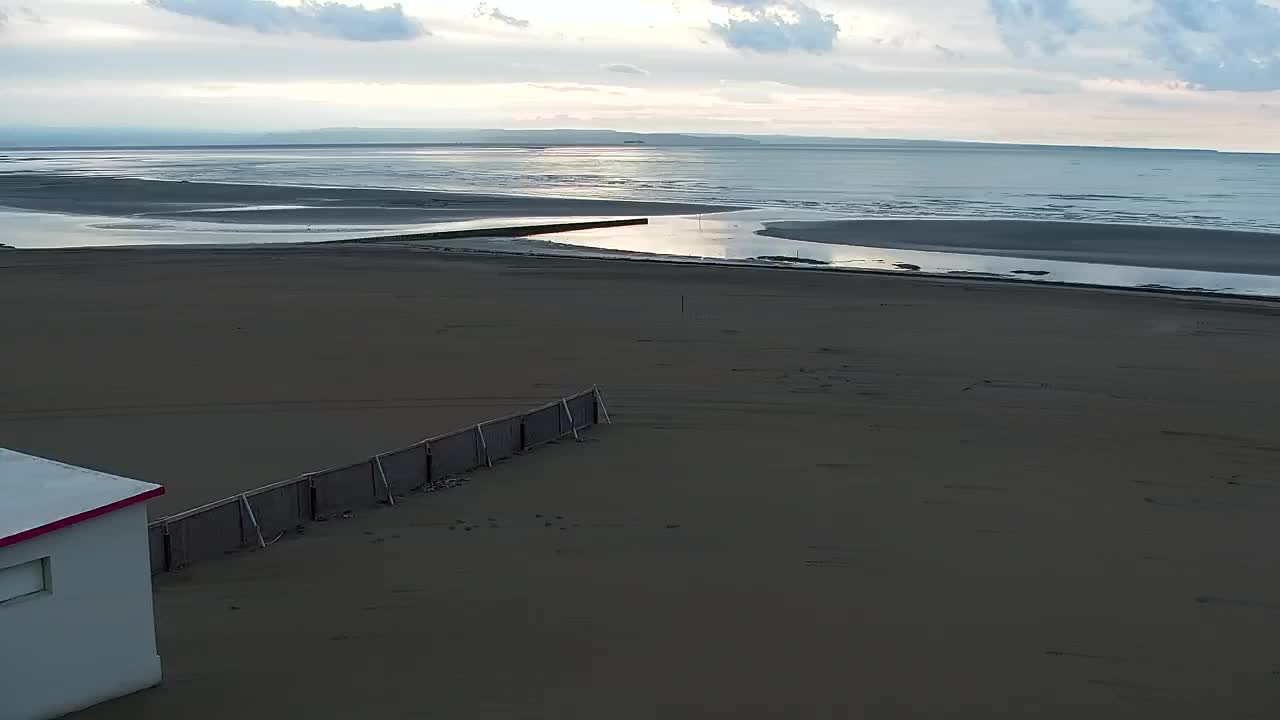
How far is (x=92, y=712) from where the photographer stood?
25.4 feet

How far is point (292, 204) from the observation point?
232 ft

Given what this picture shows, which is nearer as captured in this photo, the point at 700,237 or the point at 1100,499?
the point at 1100,499

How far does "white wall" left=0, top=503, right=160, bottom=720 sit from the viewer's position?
7180 millimetres

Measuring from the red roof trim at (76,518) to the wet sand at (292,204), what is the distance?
50262mm

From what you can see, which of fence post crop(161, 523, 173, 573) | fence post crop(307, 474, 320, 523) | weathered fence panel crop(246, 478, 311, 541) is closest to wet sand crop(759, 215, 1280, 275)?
fence post crop(307, 474, 320, 523)

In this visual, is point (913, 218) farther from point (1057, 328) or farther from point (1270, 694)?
point (1270, 694)

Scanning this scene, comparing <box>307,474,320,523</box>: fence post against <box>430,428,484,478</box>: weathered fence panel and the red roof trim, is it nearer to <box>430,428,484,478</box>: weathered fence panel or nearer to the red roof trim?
<box>430,428,484,478</box>: weathered fence panel

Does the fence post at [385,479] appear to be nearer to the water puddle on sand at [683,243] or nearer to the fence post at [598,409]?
the fence post at [598,409]

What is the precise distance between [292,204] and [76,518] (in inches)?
2611

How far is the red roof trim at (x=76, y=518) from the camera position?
6.95 meters

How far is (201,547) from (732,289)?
854 inches

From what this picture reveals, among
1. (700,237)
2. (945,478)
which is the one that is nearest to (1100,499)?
(945,478)

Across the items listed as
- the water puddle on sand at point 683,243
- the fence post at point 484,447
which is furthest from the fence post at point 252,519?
the water puddle on sand at point 683,243

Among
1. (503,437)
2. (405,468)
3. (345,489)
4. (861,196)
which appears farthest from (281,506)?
(861,196)
